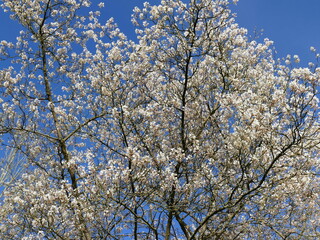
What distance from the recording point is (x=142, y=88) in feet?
34.7

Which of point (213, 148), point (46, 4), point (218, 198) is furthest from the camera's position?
point (46, 4)

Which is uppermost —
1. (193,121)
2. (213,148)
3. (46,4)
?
(46,4)

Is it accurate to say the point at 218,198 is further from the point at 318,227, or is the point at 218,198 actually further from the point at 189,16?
the point at 189,16

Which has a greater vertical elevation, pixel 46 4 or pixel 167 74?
pixel 46 4

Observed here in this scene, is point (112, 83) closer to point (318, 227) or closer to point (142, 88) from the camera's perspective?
point (142, 88)

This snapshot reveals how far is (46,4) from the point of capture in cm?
1191

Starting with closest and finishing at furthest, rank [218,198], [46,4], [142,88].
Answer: [218,198]
[142,88]
[46,4]

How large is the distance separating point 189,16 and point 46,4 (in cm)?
528

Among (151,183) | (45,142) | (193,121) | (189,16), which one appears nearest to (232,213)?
(151,183)

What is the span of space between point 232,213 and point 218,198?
0.87 meters

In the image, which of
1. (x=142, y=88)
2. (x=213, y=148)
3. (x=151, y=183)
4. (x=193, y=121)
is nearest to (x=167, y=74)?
(x=142, y=88)

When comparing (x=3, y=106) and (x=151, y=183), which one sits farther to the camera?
(x=3, y=106)

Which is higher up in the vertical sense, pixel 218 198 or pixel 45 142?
pixel 45 142

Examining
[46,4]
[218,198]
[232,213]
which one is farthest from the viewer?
[46,4]
